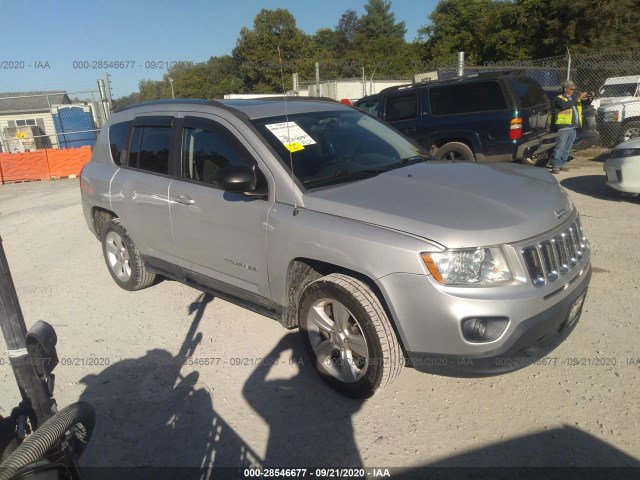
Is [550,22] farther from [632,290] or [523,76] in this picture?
[632,290]

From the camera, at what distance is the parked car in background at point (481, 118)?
26.8 feet

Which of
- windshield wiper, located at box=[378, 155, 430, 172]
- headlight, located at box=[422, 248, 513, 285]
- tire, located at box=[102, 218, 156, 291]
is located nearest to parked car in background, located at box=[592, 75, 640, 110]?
windshield wiper, located at box=[378, 155, 430, 172]

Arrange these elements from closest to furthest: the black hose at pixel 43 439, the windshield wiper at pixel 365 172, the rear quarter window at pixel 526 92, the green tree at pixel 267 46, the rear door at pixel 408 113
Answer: the black hose at pixel 43 439
the windshield wiper at pixel 365 172
the rear quarter window at pixel 526 92
the rear door at pixel 408 113
the green tree at pixel 267 46

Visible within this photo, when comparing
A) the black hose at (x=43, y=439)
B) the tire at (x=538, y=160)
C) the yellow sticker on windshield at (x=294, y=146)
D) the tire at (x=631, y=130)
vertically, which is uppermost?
the yellow sticker on windshield at (x=294, y=146)

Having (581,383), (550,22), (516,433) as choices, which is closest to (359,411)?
(516,433)

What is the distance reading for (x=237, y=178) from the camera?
10.3 feet

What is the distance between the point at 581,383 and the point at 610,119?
10.7 metres

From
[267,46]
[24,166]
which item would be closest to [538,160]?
[24,166]

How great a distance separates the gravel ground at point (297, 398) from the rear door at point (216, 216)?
584mm

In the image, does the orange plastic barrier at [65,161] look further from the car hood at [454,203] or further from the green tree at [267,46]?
the green tree at [267,46]

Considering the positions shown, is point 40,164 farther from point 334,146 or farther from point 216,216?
point 334,146

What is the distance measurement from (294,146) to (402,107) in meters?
6.69

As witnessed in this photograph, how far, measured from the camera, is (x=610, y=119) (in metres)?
11.5

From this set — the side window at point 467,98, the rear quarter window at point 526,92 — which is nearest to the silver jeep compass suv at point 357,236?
the side window at point 467,98
